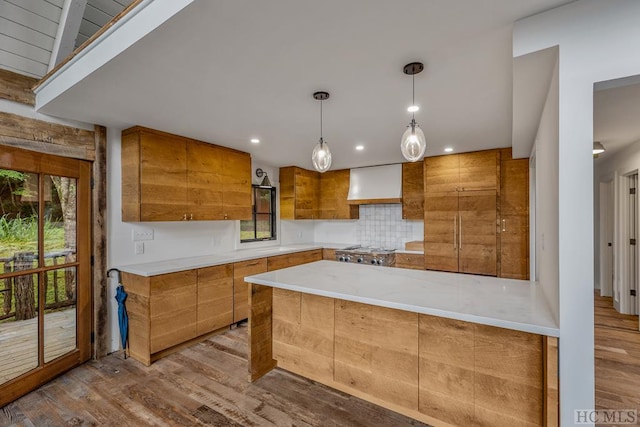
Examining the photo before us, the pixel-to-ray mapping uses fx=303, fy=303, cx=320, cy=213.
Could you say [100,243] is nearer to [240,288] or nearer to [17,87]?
[17,87]

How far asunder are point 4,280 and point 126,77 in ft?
5.77

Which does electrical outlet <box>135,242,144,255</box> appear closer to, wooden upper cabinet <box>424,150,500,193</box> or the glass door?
the glass door

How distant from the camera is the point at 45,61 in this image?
239cm

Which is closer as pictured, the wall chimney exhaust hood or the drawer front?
the drawer front

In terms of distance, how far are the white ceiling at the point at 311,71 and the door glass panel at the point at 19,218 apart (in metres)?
0.62

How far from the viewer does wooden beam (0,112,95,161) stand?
2.31 m

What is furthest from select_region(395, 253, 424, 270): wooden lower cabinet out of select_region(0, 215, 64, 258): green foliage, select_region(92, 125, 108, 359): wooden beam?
select_region(0, 215, 64, 258): green foliage

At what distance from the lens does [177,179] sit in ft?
10.6

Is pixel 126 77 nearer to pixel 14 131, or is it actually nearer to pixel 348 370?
pixel 14 131

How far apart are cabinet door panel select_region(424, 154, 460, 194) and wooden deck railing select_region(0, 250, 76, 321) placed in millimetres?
4170

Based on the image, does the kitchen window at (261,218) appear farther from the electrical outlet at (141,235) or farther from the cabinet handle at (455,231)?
the cabinet handle at (455,231)

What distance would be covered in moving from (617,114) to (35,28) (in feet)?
15.2

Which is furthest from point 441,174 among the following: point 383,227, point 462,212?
point 383,227

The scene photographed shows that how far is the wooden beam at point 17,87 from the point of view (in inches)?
90.2
